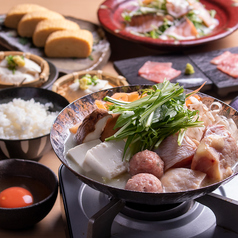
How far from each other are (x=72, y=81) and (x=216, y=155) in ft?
4.47

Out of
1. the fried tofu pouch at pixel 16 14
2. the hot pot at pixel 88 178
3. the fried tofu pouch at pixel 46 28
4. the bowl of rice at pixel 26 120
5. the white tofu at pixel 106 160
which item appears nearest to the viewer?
the hot pot at pixel 88 178

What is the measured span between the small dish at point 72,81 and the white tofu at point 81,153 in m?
0.93

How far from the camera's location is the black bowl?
1.26 meters

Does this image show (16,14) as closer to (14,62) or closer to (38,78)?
(14,62)

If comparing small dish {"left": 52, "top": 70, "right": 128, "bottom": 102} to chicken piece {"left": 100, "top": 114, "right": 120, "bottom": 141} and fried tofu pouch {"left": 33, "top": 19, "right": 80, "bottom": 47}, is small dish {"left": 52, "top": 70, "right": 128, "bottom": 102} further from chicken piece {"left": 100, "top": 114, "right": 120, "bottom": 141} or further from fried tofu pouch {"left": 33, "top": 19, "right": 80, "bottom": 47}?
chicken piece {"left": 100, "top": 114, "right": 120, "bottom": 141}

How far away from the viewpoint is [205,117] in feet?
4.22

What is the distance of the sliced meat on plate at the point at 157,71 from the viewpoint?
2.38m

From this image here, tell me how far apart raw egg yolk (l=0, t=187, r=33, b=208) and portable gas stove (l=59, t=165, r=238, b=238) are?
16 centimetres

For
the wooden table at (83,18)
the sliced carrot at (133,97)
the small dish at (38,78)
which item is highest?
the sliced carrot at (133,97)

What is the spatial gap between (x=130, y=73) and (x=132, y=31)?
0.63 m

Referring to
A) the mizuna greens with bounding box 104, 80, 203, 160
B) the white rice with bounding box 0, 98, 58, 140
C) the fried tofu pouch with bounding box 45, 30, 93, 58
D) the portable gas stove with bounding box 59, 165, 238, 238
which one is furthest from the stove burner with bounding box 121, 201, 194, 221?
the fried tofu pouch with bounding box 45, 30, 93, 58

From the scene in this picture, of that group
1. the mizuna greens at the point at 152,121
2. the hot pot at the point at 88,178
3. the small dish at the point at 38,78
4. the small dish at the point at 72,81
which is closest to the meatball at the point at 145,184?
the hot pot at the point at 88,178

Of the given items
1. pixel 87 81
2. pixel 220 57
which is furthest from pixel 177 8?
pixel 87 81

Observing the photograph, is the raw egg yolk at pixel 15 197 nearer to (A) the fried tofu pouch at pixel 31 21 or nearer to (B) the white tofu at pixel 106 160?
(B) the white tofu at pixel 106 160
